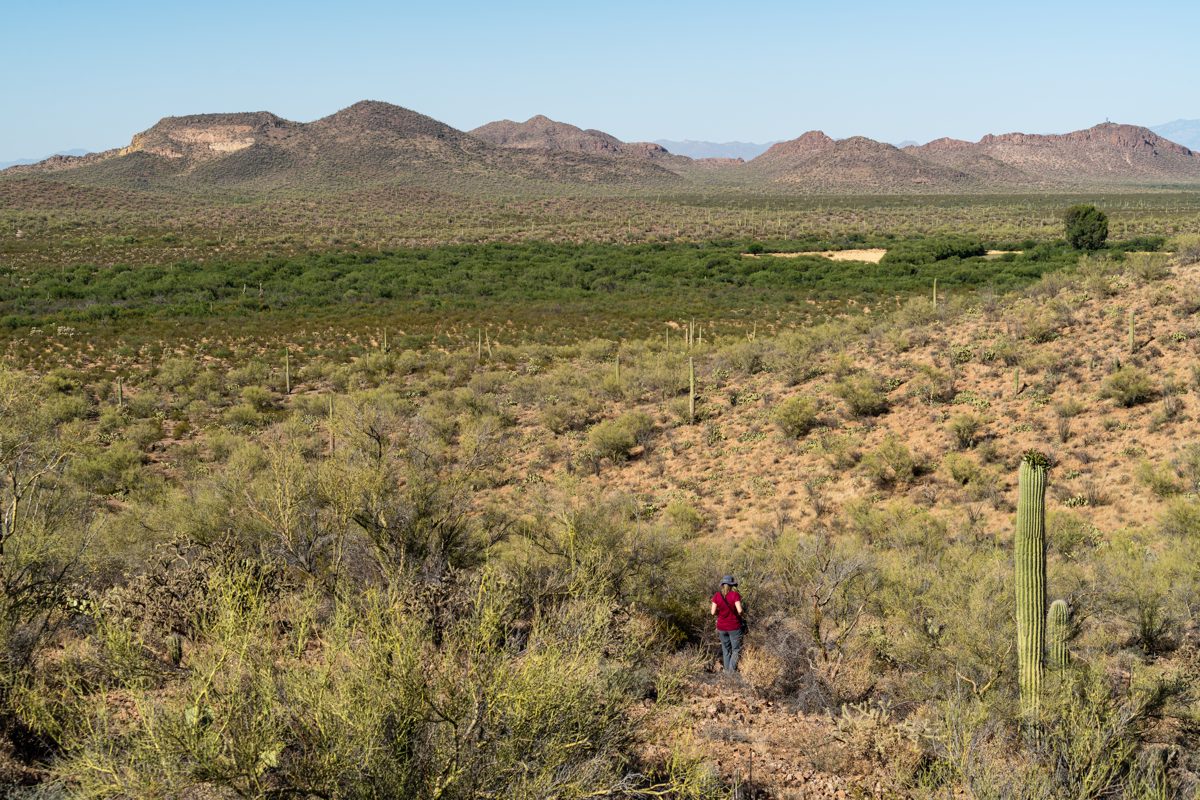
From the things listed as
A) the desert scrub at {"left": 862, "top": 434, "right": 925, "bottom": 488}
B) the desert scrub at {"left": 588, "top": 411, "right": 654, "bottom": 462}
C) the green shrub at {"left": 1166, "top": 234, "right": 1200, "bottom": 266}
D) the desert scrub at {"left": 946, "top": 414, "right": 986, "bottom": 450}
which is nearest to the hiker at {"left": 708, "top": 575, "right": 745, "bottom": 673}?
the desert scrub at {"left": 862, "top": 434, "right": 925, "bottom": 488}

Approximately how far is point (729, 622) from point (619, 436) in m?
11.5

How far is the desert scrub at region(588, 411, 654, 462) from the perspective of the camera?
2045 cm

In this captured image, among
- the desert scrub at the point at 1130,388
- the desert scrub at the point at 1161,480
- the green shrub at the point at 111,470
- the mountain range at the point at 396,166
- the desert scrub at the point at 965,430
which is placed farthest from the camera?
the mountain range at the point at 396,166

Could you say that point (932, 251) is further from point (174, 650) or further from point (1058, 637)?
point (174, 650)

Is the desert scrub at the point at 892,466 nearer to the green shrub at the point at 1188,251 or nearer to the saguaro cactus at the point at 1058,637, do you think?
the saguaro cactus at the point at 1058,637

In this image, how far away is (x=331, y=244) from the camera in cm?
7225

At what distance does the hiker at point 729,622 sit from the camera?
9.19 m

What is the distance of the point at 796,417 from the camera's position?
20.1m

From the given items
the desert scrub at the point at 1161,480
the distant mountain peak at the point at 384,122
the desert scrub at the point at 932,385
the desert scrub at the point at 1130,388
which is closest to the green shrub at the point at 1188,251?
the desert scrub at the point at 1130,388

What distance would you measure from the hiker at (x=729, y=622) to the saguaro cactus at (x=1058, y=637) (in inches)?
116

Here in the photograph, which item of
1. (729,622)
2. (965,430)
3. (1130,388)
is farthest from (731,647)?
(1130,388)

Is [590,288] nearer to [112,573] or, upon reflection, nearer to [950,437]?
[950,437]

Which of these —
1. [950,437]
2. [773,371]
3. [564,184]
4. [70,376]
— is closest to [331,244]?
[70,376]

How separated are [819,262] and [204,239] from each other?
5140cm
